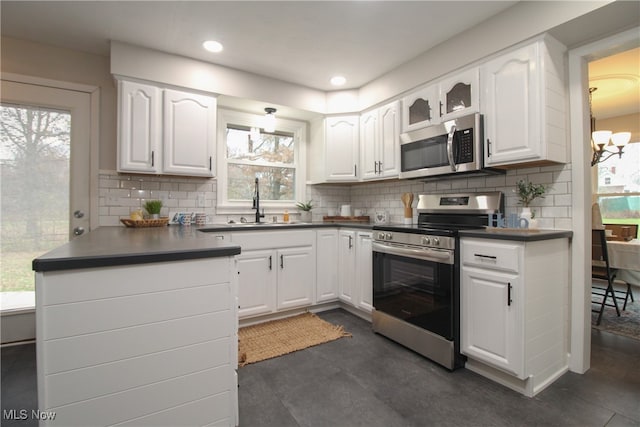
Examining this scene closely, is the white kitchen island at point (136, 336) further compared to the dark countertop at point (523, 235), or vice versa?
the dark countertop at point (523, 235)

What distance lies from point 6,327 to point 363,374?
111 inches

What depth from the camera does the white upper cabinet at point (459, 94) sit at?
2.32 meters

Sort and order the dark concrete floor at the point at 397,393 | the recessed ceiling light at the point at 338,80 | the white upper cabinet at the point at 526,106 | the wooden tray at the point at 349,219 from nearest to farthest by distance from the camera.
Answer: the dark concrete floor at the point at 397,393
the white upper cabinet at the point at 526,106
the recessed ceiling light at the point at 338,80
the wooden tray at the point at 349,219

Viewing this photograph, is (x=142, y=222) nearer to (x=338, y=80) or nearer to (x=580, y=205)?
(x=338, y=80)

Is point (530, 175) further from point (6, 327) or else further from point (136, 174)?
point (6, 327)

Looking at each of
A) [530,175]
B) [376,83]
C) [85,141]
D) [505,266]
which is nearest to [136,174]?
[85,141]

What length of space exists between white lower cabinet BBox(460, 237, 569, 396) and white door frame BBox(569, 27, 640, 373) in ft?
0.18

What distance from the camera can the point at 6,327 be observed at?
2.43 meters

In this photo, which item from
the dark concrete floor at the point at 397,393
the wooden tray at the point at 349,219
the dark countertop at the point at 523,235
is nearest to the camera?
the dark concrete floor at the point at 397,393

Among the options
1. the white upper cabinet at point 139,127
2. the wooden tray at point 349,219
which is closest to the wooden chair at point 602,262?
the wooden tray at point 349,219

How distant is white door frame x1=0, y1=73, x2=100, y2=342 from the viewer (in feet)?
8.02

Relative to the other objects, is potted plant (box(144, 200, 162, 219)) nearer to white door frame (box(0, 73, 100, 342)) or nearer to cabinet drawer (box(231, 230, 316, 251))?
white door frame (box(0, 73, 100, 342))

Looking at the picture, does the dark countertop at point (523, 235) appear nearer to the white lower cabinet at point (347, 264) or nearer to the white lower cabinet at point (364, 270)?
the white lower cabinet at point (364, 270)

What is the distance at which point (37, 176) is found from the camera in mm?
2598
